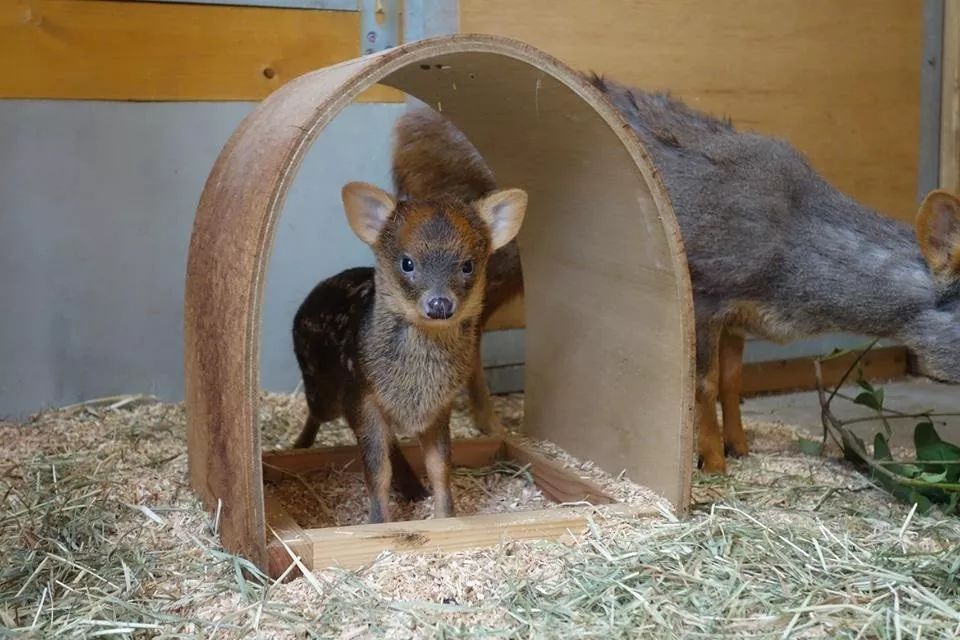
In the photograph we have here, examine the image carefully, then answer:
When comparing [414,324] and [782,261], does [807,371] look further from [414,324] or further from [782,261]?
[414,324]

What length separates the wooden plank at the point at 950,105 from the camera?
287 inches

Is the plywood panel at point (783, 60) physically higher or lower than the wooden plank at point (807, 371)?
higher

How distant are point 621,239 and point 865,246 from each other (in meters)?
1.51

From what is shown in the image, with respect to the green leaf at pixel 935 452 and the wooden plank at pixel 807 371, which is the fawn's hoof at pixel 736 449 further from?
the wooden plank at pixel 807 371

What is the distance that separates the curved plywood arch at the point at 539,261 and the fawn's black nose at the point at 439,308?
0.62 m

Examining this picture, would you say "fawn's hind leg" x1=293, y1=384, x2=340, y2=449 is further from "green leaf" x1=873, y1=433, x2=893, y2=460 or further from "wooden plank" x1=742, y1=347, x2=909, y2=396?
"wooden plank" x1=742, y1=347, x2=909, y2=396

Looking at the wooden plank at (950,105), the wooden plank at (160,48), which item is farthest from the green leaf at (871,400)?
the wooden plank at (160,48)

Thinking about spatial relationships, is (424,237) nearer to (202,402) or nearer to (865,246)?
(202,402)

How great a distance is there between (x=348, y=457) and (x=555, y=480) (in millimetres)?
926

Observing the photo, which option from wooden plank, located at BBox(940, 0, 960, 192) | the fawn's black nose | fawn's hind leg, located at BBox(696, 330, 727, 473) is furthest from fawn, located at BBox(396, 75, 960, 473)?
wooden plank, located at BBox(940, 0, 960, 192)

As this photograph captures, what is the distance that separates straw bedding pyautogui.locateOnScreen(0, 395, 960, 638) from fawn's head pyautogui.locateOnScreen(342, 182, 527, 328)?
2.85 feet

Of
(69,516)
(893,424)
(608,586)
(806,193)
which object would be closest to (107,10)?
(69,516)

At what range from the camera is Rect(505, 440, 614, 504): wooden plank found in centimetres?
425

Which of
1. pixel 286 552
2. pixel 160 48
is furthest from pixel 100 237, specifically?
pixel 286 552
